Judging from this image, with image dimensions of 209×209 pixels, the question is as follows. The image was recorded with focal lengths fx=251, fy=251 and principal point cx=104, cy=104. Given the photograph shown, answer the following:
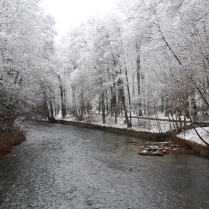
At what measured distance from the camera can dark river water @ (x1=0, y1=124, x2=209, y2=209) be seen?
9.12 m

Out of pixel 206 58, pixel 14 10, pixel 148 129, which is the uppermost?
pixel 14 10

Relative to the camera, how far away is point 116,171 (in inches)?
500

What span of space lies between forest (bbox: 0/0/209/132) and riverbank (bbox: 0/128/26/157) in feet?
8.05

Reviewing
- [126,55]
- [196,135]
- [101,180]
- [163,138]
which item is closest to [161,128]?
[163,138]

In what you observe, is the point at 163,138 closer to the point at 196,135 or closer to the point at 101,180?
the point at 196,135

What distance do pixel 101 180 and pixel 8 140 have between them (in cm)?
1010

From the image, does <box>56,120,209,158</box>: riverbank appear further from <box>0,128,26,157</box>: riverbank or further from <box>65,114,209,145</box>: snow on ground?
<box>0,128,26,157</box>: riverbank

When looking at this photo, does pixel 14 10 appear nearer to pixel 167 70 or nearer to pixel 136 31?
pixel 136 31

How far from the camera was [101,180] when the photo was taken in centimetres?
1144

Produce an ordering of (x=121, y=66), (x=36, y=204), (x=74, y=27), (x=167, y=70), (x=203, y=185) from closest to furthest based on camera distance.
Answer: (x=36, y=204) → (x=203, y=185) → (x=167, y=70) → (x=121, y=66) → (x=74, y=27)

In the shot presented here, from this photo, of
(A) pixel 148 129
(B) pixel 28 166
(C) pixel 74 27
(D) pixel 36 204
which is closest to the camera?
(D) pixel 36 204

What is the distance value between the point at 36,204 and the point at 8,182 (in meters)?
2.81

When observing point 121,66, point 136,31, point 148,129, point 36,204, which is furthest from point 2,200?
point 121,66

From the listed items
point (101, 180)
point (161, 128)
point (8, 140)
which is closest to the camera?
point (101, 180)
